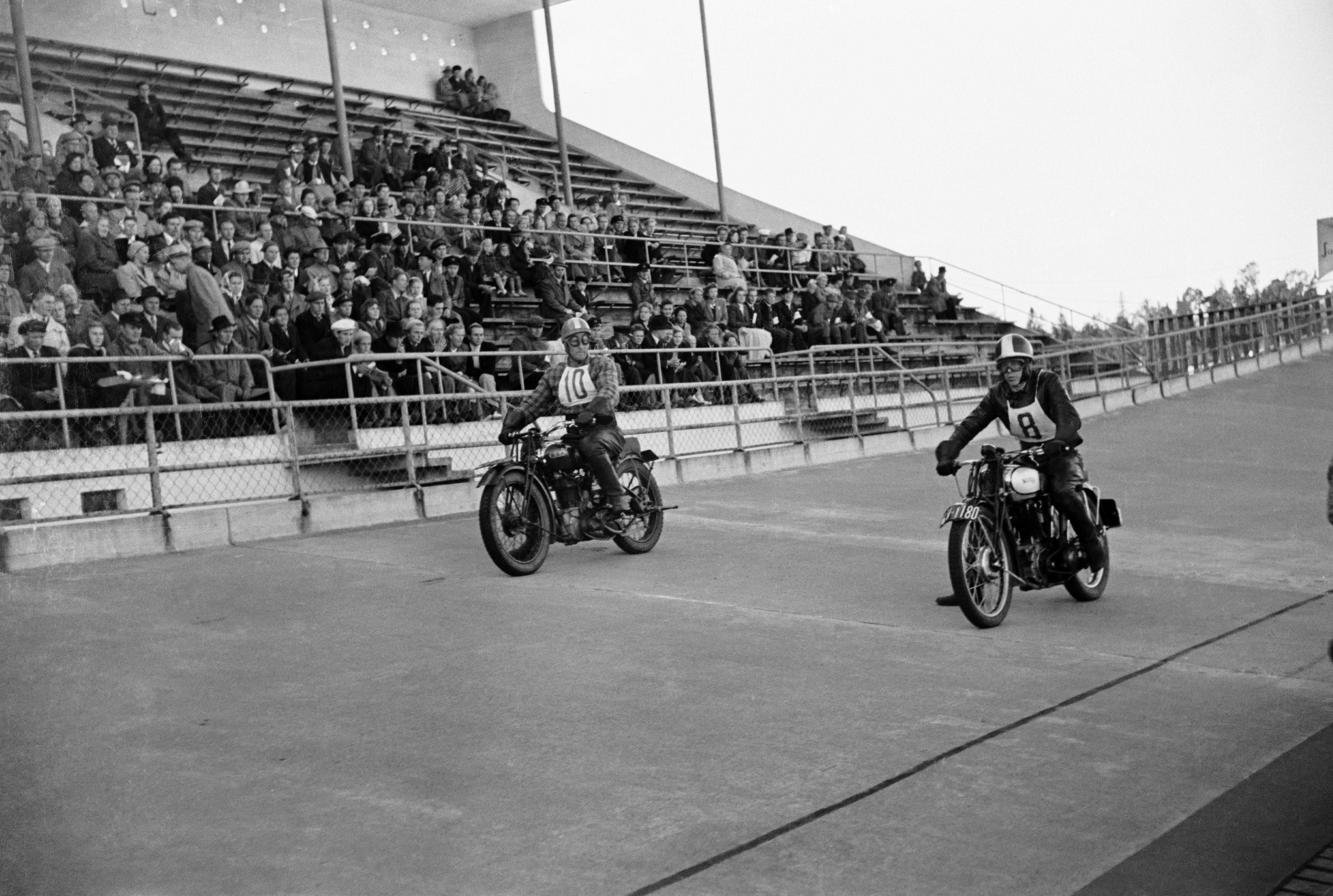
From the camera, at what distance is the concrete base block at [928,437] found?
69.8ft

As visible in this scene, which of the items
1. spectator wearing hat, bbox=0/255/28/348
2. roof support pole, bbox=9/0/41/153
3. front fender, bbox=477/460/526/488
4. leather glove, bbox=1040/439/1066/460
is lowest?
leather glove, bbox=1040/439/1066/460

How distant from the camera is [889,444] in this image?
20.8 meters

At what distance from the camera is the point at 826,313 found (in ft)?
80.6

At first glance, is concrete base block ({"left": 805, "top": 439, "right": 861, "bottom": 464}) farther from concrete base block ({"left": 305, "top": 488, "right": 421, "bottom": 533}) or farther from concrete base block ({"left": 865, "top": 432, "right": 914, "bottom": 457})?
concrete base block ({"left": 305, "top": 488, "right": 421, "bottom": 533})

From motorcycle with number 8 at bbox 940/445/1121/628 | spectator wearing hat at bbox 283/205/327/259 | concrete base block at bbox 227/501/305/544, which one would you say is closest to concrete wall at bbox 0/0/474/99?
spectator wearing hat at bbox 283/205/327/259

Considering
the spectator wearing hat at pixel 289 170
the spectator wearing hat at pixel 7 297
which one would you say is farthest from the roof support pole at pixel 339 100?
the spectator wearing hat at pixel 7 297

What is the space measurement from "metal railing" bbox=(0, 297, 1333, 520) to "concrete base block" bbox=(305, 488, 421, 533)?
0.23 metres

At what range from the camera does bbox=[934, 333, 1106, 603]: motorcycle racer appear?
344 inches

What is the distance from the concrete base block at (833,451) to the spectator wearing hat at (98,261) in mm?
9498

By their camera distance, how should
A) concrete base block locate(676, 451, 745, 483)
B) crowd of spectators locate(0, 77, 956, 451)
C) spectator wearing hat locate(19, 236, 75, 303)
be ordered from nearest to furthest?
spectator wearing hat locate(19, 236, 75, 303), crowd of spectators locate(0, 77, 956, 451), concrete base block locate(676, 451, 745, 483)

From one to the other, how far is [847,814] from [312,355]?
35.7 ft

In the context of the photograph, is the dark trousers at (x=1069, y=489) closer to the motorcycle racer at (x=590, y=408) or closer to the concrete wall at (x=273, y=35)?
the motorcycle racer at (x=590, y=408)

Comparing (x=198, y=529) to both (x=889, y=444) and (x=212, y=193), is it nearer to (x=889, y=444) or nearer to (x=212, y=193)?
(x=212, y=193)

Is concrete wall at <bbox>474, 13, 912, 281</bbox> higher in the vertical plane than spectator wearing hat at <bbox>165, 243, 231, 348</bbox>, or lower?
higher
